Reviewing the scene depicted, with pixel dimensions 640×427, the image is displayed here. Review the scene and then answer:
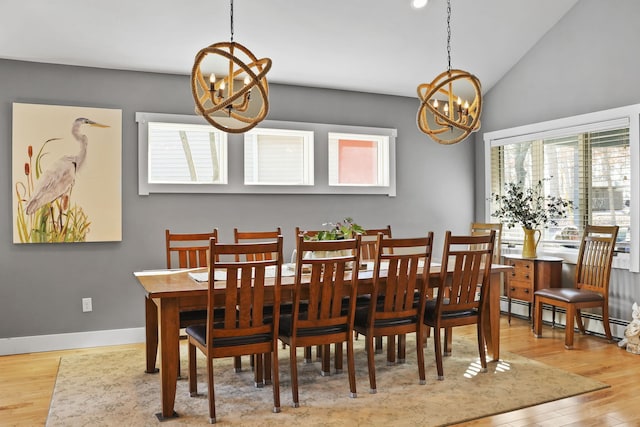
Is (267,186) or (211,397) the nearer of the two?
(211,397)

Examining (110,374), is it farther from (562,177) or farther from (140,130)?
(562,177)

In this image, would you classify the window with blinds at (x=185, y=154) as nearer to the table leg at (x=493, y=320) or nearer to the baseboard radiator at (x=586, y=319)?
the table leg at (x=493, y=320)

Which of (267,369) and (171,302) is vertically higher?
(171,302)

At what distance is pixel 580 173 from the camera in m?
5.30

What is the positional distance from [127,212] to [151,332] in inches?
57.2

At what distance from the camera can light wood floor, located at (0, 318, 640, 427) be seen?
305 centimetres

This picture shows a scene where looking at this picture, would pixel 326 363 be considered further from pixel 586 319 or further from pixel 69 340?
pixel 586 319

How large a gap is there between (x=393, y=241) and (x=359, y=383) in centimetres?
102

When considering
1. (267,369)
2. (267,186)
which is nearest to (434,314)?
(267,369)

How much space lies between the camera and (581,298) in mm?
4582

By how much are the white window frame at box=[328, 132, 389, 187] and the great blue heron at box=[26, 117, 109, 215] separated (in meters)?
2.40

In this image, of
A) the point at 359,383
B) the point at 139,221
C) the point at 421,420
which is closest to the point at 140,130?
the point at 139,221

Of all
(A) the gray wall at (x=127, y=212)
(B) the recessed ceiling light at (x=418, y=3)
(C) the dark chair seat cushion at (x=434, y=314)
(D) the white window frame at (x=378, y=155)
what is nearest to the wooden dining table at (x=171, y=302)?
(C) the dark chair seat cushion at (x=434, y=314)

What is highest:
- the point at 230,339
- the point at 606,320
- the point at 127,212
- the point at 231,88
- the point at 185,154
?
the point at 231,88
